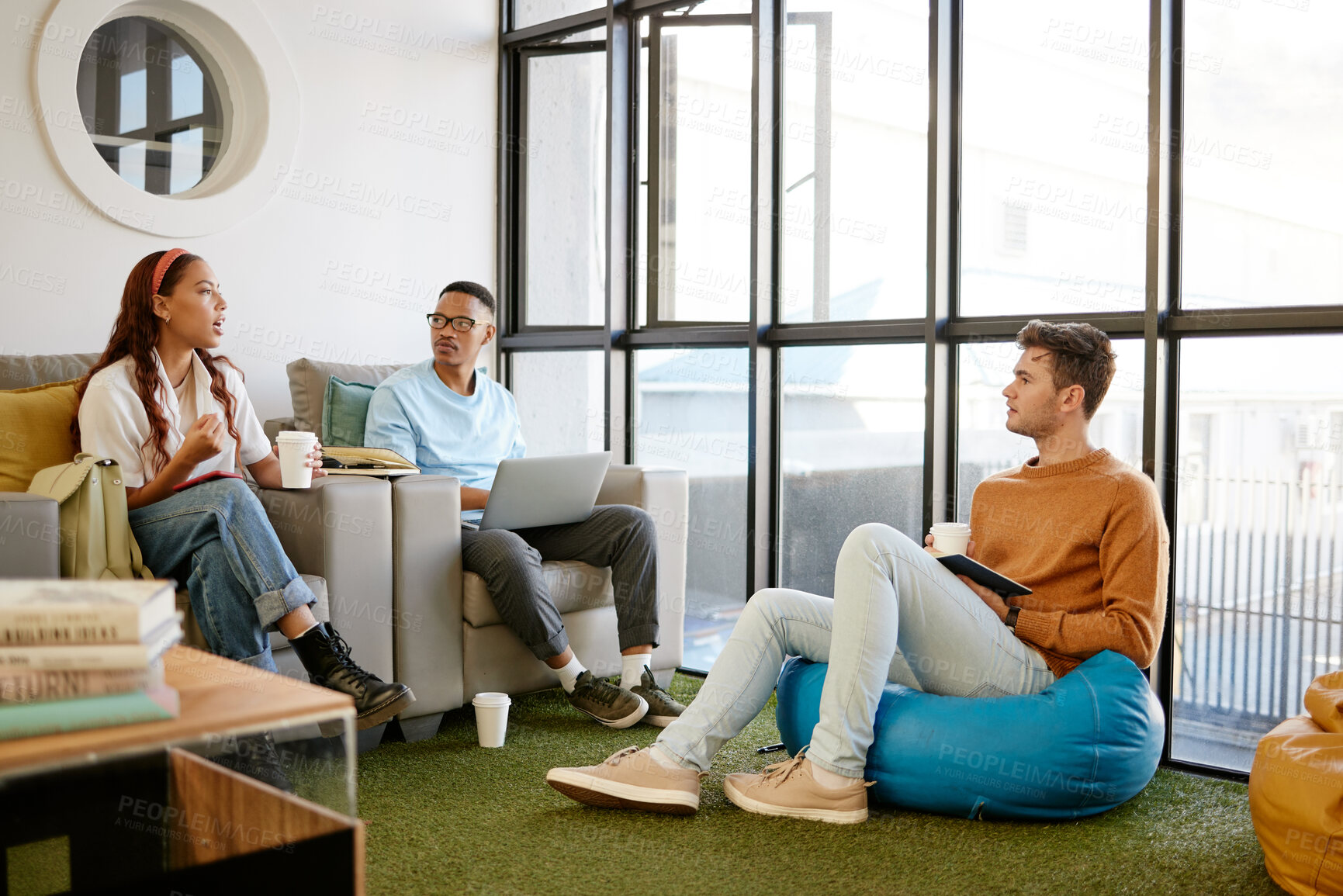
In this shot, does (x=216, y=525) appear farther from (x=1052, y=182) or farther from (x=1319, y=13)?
(x=1319, y=13)

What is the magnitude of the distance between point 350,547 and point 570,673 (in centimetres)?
64

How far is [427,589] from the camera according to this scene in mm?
2613

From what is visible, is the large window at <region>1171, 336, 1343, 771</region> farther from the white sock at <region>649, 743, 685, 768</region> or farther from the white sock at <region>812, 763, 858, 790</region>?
the white sock at <region>649, 743, 685, 768</region>

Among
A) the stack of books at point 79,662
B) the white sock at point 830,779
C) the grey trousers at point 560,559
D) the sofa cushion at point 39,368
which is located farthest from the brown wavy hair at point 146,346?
the white sock at point 830,779

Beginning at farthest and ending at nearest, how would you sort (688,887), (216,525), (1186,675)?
(1186,675) → (216,525) → (688,887)

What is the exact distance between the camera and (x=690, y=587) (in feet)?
11.9

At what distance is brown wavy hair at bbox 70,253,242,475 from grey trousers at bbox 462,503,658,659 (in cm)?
74

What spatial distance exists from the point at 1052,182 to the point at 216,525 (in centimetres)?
214

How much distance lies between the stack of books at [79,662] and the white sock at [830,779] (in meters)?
1.26

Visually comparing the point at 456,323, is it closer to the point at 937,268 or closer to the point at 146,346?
the point at 146,346

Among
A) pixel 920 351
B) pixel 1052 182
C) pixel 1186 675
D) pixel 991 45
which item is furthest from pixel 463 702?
pixel 991 45

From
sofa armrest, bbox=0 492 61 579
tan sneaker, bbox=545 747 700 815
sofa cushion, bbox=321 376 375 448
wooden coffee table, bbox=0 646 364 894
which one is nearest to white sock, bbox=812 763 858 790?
tan sneaker, bbox=545 747 700 815

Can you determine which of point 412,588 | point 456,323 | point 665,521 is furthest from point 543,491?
point 456,323

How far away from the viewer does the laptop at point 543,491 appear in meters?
2.64
